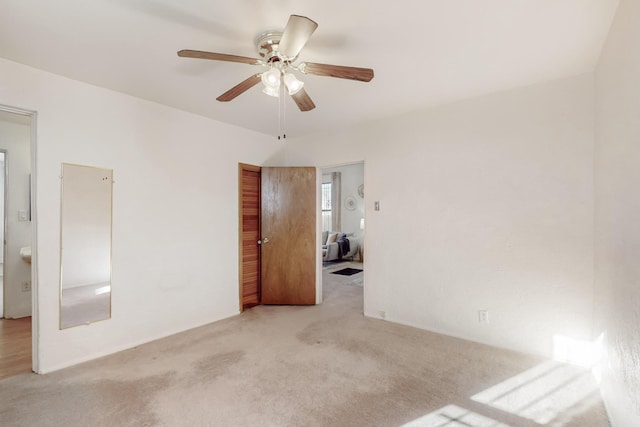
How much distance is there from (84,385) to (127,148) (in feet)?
6.59

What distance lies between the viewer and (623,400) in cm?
156

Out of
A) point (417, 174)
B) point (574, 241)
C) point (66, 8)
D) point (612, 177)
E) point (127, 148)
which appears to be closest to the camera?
point (66, 8)

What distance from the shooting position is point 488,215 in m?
2.88

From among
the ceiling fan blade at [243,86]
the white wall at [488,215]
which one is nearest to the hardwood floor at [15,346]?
the ceiling fan blade at [243,86]

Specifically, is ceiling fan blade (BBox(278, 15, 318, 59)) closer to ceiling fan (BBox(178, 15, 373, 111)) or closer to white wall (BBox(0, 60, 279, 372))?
ceiling fan (BBox(178, 15, 373, 111))

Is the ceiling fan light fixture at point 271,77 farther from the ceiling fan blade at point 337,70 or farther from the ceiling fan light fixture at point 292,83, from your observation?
the ceiling fan blade at point 337,70

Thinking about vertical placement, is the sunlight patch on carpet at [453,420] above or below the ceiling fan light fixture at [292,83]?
below

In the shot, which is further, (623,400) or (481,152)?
(481,152)

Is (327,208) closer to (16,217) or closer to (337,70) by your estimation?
(16,217)

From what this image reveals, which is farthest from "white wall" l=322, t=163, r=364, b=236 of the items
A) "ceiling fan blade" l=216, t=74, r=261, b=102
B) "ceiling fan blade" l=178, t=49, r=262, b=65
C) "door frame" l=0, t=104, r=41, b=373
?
"ceiling fan blade" l=178, t=49, r=262, b=65

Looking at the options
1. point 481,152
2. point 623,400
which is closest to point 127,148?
point 481,152

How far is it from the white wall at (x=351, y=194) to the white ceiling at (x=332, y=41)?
5.23 meters

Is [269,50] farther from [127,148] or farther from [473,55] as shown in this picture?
[127,148]

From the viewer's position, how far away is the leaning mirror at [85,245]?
8.33ft
